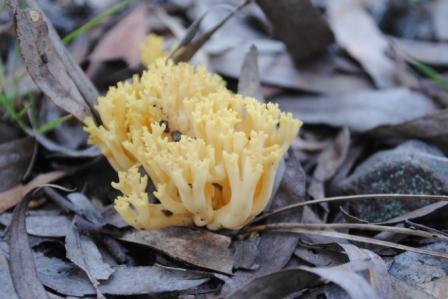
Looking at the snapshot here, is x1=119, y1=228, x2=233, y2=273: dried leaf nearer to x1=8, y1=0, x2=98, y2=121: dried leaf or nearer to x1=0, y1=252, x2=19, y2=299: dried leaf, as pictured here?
x1=0, y1=252, x2=19, y2=299: dried leaf

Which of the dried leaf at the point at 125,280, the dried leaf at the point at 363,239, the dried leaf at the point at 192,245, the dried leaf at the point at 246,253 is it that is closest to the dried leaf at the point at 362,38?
the dried leaf at the point at 363,239

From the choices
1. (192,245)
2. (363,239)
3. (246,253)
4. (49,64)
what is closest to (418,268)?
(363,239)

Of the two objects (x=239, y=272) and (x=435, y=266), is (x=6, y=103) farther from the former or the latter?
(x=435, y=266)

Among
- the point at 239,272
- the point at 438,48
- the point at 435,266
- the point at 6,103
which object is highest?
the point at 6,103

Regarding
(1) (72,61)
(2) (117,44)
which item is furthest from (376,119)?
(2) (117,44)

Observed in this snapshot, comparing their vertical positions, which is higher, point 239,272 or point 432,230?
point 239,272

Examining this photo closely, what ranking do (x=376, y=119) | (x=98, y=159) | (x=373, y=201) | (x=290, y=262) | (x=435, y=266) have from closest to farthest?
(x=435, y=266)
(x=290, y=262)
(x=373, y=201)
(x=98, y=159)
(x=376, y=119)
